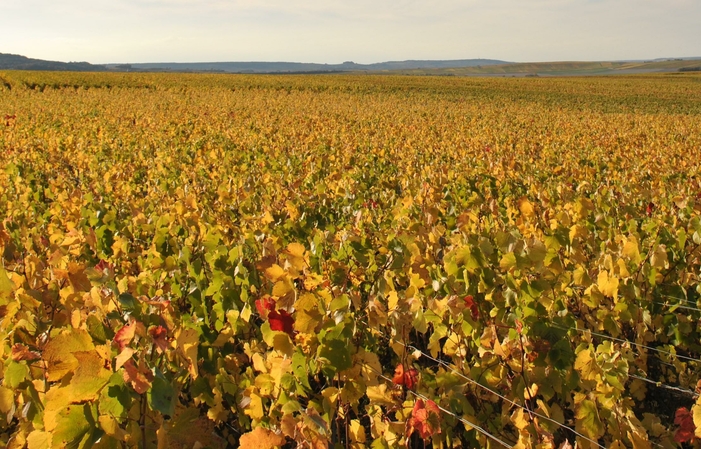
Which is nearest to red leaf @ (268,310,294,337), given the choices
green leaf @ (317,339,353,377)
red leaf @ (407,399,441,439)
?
green leaf @ (317,339,353,377)

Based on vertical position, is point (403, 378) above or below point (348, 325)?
below

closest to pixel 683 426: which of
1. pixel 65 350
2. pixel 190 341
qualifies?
pixel 190 341

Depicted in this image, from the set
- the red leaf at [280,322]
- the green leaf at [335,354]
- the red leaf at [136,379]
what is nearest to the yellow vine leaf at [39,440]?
the red leaf at [136,379]

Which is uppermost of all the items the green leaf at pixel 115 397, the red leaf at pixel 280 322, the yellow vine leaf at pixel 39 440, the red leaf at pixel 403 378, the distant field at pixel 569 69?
the distant field at pixel 569 69

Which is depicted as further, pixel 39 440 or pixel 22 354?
pixel 22 354

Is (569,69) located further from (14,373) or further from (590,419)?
(14,373)

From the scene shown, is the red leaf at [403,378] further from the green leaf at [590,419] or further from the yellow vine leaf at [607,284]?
the yellow vine leaf at [607,284]

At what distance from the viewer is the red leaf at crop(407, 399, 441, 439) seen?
1.66m

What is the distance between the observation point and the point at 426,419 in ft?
5.48

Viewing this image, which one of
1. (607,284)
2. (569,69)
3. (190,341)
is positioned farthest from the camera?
(569,69)

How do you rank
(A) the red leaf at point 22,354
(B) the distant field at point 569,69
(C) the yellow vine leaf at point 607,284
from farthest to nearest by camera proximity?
1. (B) the distant field at point 569,69
2. (C) the yellow vine leaf at point 607,284
3. (A) the red leaf at point 22,354

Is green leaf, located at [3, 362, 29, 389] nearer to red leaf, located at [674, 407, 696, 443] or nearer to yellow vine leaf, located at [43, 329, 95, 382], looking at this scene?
yellow vine leaf, located at [43, 329, 95, 382]

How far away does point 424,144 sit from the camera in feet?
35.6

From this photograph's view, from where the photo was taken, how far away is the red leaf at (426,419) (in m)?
1.66
